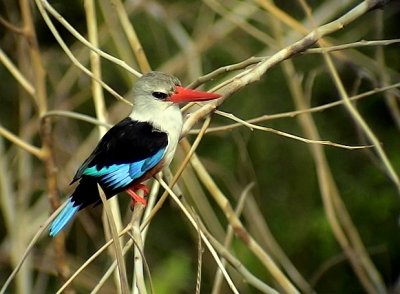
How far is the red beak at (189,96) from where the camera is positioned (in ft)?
7.93

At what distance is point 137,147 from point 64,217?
331mm

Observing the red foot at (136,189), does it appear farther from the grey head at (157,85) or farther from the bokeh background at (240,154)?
the bokeh background at (240,154)

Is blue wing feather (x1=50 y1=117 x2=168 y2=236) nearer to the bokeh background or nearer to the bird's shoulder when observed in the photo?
the bird's shoulder

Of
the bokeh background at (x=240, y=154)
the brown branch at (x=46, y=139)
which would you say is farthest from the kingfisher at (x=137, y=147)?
the bokeh background at (x=240, y=154)

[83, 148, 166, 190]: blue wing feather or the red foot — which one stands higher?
[83, 148, 166, 190]: blue wing feather

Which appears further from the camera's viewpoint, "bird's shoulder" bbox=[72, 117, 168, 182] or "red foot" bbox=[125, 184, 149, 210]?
"bird's shoulder" bbox=[72, 117, 168, 182]

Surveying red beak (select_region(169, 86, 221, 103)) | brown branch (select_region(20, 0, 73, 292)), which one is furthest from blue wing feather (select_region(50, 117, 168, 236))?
brown branch (select_region(20, 0, 73, 292))

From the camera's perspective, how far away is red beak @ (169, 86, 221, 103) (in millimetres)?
2416

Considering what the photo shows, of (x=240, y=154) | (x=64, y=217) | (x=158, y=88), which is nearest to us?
(x=64, y=217)

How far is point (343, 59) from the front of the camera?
3562mm

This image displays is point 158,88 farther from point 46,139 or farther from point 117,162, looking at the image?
point 46,139

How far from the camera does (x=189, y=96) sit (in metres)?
2.60

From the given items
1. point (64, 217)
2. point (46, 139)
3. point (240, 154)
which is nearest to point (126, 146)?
point (64, 217)

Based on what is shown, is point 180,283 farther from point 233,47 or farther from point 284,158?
point 233,47
